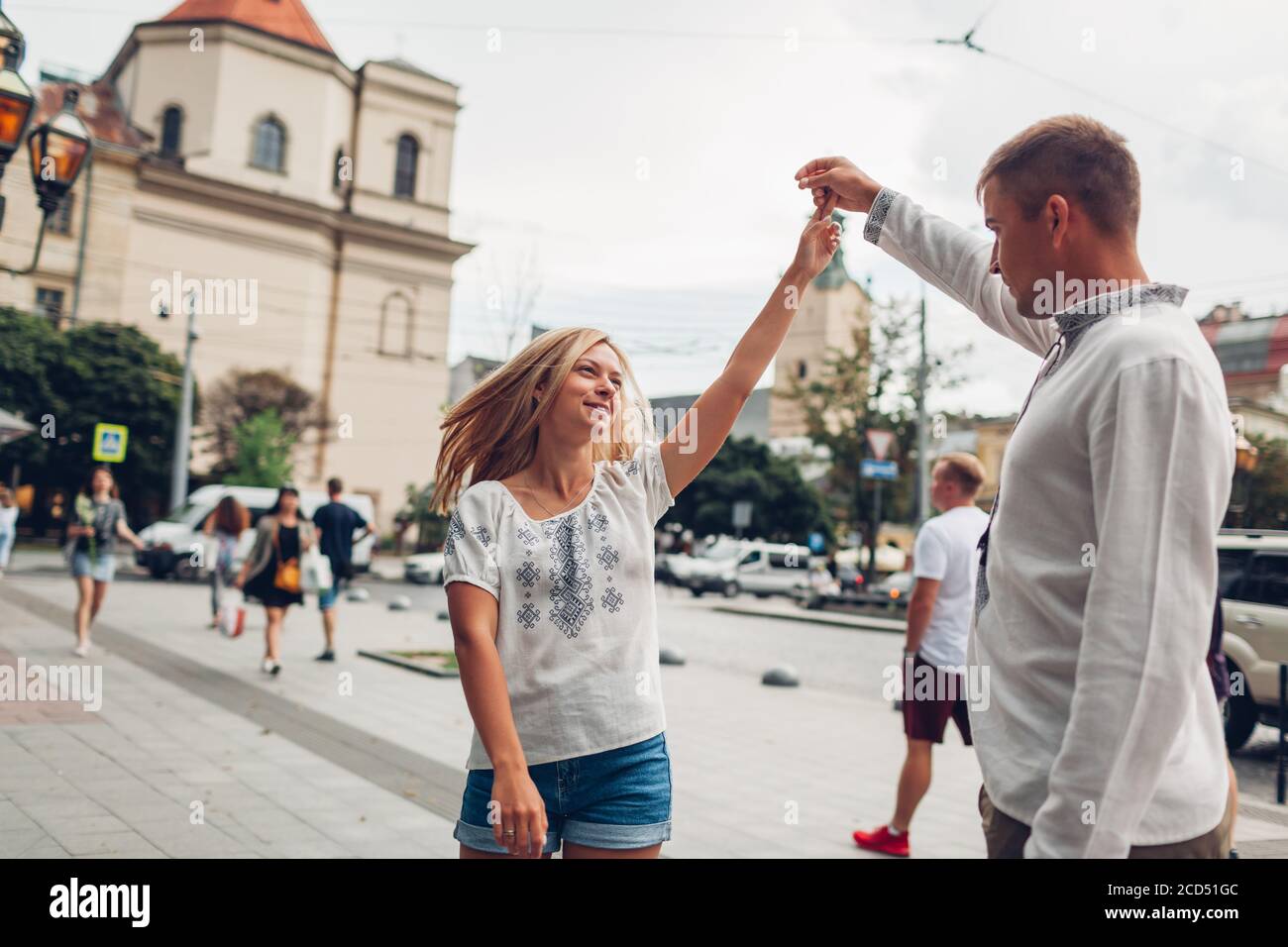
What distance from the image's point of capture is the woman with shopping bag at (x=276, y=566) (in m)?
10.4

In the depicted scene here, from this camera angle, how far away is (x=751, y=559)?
1315 inches

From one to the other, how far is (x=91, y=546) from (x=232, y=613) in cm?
256

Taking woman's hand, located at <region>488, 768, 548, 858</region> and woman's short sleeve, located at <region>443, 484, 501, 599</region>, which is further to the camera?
woman's short sleeve, located at <region>443, 484, 501, 599</region>

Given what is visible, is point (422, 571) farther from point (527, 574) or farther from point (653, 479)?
point (527, 574)

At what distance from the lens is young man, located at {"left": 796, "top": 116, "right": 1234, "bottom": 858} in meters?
1.54

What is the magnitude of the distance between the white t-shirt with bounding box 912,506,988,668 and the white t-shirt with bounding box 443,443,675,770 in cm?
351

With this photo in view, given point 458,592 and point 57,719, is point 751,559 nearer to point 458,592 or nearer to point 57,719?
point 57,719

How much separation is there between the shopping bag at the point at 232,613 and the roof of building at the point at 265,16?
4566cm

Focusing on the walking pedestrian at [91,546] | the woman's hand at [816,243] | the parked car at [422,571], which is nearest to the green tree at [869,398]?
the parked car at [422,571]

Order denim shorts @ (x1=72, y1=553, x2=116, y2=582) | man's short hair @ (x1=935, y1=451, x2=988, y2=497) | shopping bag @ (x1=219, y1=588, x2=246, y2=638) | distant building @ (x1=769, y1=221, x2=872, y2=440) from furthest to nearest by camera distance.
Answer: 1. distant building @ (x1=769, y1=221, x2=872, y2=440)
2. shopping bag @ (x1=219, y1=588, x2=246, y2=638)
3. denim shorts @ (x1=72, y1=553, x2=116, y2=582)
4. man's short hair @ (x1=935, y1=451, x2=988, y2=497)

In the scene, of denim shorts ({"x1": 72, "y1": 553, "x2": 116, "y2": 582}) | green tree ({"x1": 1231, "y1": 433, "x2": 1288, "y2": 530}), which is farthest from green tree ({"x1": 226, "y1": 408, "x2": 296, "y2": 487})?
green tree ({"x1": 1231, "y1": 433, "x2": 1288, "y2": 530})

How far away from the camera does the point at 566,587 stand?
89.8 inches

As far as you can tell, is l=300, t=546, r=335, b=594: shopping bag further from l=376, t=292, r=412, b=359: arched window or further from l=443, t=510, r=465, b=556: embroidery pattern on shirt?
l=376, t=292, r=412, b=359: arched window

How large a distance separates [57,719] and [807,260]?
22.0 feet
